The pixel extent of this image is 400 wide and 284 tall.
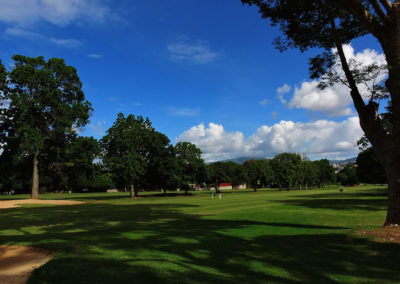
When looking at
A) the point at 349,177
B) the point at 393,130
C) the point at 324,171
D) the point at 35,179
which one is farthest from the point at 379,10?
the point at 349,177

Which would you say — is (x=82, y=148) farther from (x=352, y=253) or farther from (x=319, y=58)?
(x=352, y=253)

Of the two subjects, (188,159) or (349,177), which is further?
(349,177)

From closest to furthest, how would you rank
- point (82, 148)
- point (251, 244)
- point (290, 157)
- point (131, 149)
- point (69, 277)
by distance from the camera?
1. point (69, 277)
2. point (251, 244)
3. point (82, 148)
4. point (131, 149)
5. point (290, 157)

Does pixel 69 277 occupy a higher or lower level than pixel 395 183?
lower

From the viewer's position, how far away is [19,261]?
830cm

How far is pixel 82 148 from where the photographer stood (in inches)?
1845

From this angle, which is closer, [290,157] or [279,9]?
[279,9]

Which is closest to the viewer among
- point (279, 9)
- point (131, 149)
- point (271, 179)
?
point (279, 9)

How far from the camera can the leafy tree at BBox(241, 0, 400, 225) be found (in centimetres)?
→ 1173

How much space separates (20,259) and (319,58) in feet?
51.7

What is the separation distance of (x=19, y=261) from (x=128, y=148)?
49848mm

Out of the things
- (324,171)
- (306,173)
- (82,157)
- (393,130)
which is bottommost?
(306,173)

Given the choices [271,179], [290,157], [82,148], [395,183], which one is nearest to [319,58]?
[395,183]

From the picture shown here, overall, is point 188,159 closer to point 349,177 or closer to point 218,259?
point 218,259
